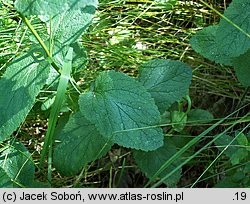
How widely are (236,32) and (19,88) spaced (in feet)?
1.58

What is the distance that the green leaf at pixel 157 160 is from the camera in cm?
104

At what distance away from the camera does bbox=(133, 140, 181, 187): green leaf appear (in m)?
1.04

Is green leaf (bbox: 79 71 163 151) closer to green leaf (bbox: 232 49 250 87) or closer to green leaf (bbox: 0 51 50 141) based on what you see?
green leaf (bbox: 0 51 50 141)

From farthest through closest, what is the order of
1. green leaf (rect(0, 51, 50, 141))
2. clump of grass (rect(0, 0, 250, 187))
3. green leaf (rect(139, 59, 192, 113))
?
clump of grass (rect(0, 0, 250, 187)) → green leaf (rect(139, 59, 192, 113)) → green leaf (rect(0, 51, 50, 141))

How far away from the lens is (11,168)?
104 cm

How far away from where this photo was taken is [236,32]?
1001mm

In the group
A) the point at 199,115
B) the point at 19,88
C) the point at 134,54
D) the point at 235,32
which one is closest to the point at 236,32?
the point at 235,32

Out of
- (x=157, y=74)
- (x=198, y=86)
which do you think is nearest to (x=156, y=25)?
(x=198, y=86)

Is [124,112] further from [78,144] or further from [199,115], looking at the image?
[199,115]

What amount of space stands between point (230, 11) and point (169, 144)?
13.1 inches

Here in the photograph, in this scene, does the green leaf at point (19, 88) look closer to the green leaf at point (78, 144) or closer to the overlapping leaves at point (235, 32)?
the green leaf at point (78, 144)

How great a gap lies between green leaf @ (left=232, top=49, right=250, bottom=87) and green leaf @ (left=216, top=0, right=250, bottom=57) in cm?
10

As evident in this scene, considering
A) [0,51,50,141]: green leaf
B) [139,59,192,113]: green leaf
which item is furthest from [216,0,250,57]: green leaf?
[0,51,50,141]: green leaf

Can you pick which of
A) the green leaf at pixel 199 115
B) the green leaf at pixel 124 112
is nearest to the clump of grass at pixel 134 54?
the green leaf at pixel 199 115
